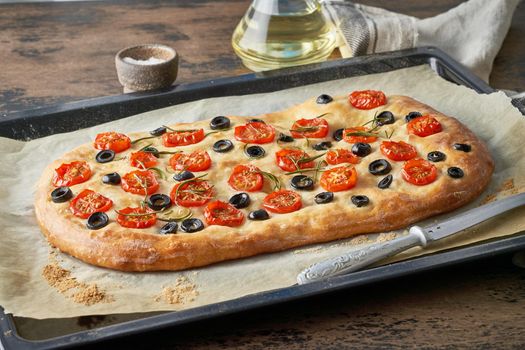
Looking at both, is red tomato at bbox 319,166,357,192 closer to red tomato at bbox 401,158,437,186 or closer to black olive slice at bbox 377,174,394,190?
black olive slice at bbox 377,174,394,190

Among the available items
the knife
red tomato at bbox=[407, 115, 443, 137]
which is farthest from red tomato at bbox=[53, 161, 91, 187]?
red tomato at bbox=[407, 115, 443, 137]

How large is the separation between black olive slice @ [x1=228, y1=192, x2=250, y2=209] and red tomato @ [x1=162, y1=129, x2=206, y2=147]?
456 mm

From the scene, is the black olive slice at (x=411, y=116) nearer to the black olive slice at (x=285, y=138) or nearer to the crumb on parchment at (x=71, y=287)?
the black olive slice at (x=285, y=138)

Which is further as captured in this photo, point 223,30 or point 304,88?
point 223,30

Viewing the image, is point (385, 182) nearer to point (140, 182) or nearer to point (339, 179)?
point (339, 179)

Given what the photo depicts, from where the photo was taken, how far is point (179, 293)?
2.77 meters

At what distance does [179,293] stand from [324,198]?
66cm

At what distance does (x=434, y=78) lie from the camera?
4141mm

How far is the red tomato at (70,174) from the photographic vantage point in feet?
10.6

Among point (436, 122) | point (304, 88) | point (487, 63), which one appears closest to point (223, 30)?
point (304, 88)

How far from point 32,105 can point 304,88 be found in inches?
50.8

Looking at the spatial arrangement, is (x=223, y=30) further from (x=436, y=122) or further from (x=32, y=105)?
(x=436, y=122)

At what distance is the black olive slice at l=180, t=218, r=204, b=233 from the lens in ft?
9.75

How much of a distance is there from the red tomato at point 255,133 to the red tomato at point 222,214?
46 centimetres
